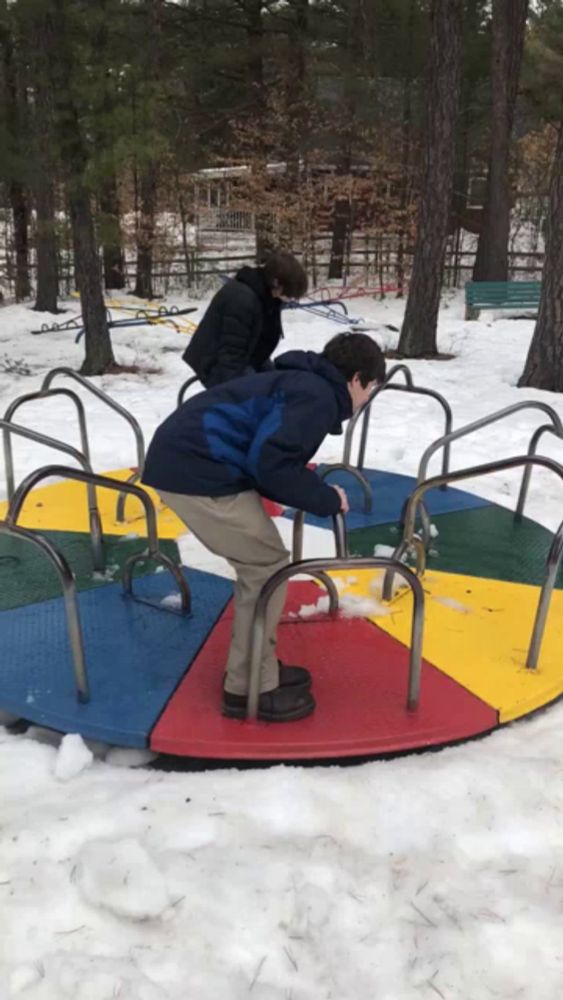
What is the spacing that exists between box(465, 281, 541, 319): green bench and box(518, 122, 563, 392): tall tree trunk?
23.8ft

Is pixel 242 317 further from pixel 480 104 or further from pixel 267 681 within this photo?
pixel 480 104

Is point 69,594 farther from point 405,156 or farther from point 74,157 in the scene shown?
point 405,156

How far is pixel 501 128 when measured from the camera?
16.6 meters

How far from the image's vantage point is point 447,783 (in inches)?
101

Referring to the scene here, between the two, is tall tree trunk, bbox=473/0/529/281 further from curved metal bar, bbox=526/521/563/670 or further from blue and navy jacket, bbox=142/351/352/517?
blue and navy jacket, bbox=142/351/352/517

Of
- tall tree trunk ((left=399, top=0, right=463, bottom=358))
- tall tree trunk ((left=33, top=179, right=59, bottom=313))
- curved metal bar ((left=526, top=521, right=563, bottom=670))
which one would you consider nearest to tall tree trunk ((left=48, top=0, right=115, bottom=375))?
tall tree trunk ((left=399, top=0, right=463, bottom=358))

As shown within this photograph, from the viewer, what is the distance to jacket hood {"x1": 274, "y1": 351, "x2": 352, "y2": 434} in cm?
243

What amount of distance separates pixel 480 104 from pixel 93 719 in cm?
2149

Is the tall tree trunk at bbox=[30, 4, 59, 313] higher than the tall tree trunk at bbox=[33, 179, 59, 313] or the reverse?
higher

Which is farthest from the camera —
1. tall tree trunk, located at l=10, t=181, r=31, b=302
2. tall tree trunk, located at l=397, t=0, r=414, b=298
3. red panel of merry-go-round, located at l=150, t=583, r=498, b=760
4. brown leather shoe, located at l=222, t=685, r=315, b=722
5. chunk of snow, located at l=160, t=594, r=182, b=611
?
tall tree trunk, located at l=397, t=0, r=414, b=298

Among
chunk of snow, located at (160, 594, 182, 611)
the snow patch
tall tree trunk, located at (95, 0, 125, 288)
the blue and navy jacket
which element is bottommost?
the snow patch

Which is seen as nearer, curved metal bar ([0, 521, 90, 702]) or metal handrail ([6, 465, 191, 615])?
curved metal bar ([0, 521, 90, 702])

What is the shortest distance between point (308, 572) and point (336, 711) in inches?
22.4

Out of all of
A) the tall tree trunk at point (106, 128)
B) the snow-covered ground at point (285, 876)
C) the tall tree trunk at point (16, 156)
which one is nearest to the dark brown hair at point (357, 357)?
the snow-covered ground at point (285, 876)
